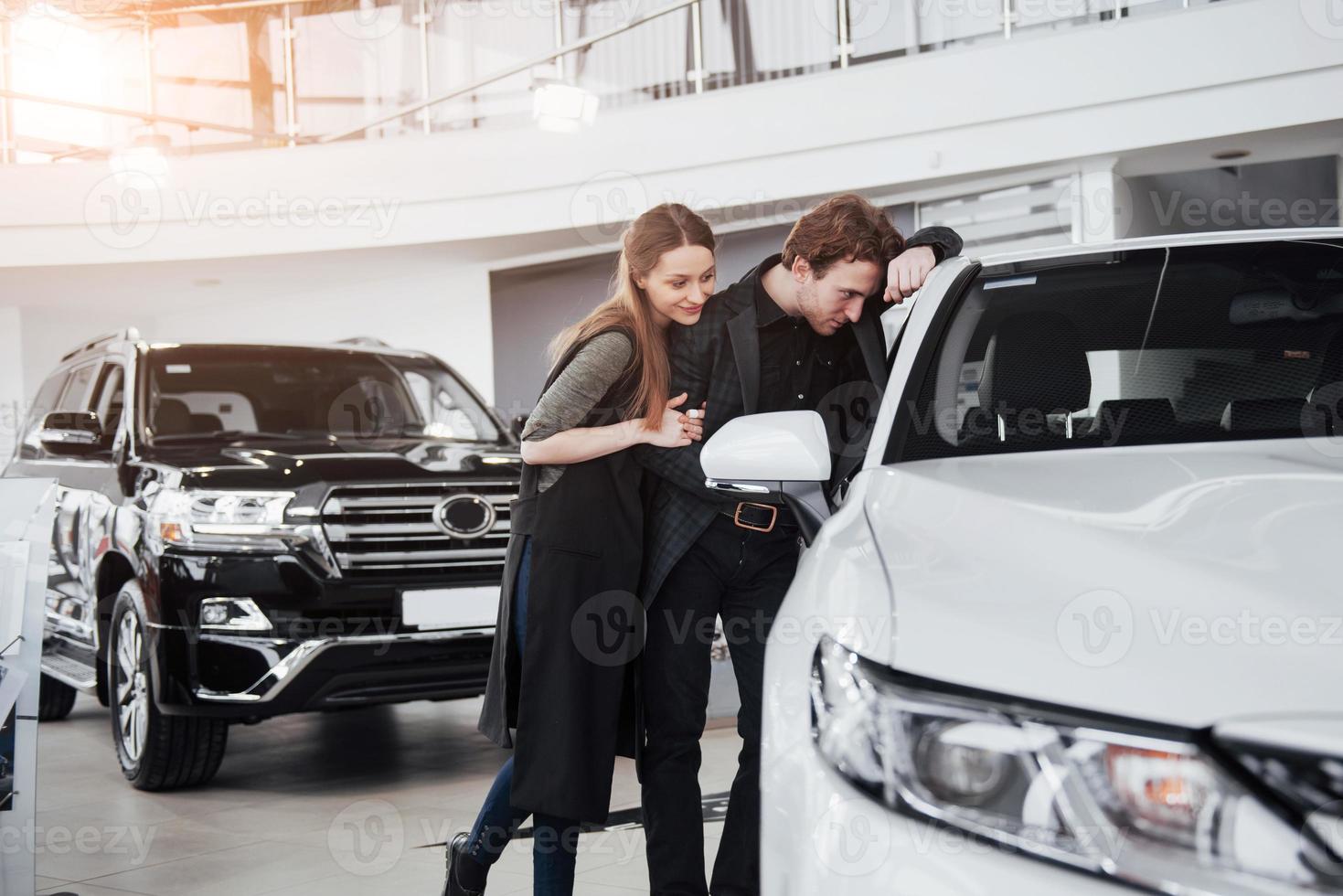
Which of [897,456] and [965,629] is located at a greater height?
[897,456]

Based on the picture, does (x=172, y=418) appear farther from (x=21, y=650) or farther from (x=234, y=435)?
(x=21, y=650)

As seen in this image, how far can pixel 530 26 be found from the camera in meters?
11.9

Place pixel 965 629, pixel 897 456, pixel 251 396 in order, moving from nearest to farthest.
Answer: pixel 965 629
pixel 897 456
pixel 251 396

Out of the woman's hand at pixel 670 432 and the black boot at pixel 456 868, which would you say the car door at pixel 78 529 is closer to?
the black boot at pixel 456 868

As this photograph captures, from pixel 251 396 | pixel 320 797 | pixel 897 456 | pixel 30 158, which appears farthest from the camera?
pixel 30 158

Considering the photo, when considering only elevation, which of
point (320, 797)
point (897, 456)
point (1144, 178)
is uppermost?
point (1144, 178)

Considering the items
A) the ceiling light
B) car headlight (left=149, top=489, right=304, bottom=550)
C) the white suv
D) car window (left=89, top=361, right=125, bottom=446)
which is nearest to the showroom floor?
car headlight (left=149, top=489, right=304, bottom=550)

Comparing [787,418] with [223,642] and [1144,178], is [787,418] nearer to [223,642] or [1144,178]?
[223,642]

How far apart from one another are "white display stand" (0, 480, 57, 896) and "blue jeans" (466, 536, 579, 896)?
1.09 meters

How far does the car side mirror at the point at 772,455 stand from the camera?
6.21 feet

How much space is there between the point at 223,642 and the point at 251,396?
1.45 m

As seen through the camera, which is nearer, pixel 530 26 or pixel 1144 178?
pixel 1144 178

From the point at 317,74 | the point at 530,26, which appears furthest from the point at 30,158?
the point at 530,26

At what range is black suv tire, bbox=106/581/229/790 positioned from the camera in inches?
175
